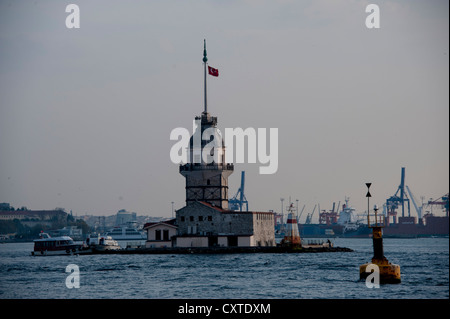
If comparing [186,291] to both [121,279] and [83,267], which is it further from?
[83,267]

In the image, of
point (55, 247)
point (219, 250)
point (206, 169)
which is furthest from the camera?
point (55, 247)

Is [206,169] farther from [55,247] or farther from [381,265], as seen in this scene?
[381,265]

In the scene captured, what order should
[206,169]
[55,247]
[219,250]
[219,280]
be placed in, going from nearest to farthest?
[219,280] < [219,250] < [206,169] < [55,247]

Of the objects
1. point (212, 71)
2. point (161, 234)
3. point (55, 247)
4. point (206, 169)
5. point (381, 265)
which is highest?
point (212, 71)

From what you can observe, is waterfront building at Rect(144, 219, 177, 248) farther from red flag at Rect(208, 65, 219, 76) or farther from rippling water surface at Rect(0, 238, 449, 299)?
red flag at Rect(208, 65, 219, 76)

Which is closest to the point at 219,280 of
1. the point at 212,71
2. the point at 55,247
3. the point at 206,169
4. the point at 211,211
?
the point at 211,211

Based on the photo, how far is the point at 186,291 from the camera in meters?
59.8

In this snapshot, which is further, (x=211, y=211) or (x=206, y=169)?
(x=206, y=169)

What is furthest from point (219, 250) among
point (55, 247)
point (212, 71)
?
point (55, 247)

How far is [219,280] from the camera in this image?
226 ft

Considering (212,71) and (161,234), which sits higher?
(212,71)

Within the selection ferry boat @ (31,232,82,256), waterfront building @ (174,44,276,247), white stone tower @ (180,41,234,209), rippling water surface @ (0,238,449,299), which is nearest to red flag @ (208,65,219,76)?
waterfront building @ (174,44,276,247)

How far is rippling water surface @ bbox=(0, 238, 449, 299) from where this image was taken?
57500 mm

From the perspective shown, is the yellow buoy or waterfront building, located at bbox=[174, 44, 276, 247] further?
waterfront building, located at bbox=[174, 44, 276, 247]
